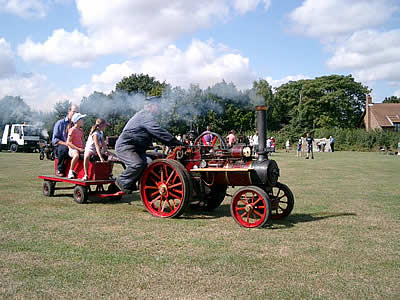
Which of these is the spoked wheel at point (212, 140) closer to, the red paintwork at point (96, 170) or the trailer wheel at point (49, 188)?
the red paintwork at point (96, 170)

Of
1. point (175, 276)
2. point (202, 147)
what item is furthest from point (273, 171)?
point (175, 276)

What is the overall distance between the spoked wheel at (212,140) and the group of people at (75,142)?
84.8 inches

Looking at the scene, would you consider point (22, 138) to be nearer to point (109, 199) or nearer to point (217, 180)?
point (109, 199)

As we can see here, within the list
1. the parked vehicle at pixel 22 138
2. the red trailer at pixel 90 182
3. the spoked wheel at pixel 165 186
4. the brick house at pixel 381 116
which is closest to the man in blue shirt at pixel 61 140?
the red trailer at pixel 90 182

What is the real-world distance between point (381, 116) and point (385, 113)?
1407 mm

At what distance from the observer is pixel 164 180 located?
21.9 feet

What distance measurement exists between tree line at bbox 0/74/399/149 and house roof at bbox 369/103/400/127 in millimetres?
3983

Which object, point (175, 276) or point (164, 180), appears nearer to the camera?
point (175, 276)

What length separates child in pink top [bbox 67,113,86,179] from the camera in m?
8.18

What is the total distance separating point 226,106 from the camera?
12656 mm

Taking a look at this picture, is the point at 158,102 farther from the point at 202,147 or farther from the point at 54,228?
the point at 54,228

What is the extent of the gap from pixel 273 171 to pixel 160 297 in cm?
322

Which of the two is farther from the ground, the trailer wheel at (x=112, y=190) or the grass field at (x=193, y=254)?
the trailer wheel at (x=112, y=190)

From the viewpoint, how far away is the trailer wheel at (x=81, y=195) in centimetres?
767
